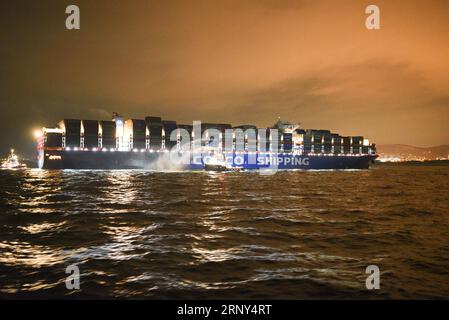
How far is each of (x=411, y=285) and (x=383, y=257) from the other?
6.78ft

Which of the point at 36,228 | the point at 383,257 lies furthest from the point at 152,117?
the point at 383,257

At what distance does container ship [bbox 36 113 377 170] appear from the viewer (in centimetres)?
7294

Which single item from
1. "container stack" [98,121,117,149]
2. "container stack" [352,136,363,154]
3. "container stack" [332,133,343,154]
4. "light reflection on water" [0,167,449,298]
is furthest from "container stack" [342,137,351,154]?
"light reflection on water" [0,167,449,298]

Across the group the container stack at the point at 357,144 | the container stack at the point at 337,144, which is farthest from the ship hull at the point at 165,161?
the container stack at the point at 357,144

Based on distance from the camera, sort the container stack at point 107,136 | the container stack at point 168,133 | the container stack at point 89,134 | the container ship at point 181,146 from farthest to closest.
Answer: the container stack at point 168,133
the container stack at point 107,136
the container stack at point 89,134
the container ship at point 181,146

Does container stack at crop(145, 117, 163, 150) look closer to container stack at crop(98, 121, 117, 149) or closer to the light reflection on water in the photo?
container stack at crop(98, 121, 117, 149)

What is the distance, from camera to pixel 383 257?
28.6 ft

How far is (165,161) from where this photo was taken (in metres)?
79.4

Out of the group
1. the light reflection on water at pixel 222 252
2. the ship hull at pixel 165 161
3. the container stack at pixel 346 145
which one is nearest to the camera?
the light reflection on water at pixel 222 252

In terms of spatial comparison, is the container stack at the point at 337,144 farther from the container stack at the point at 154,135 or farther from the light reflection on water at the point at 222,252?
the light reflection on water at the point at 222,252

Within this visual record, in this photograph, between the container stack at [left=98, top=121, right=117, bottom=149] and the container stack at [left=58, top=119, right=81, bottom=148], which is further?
the container stack at [left=98, top=121, right=117, bottom=149]

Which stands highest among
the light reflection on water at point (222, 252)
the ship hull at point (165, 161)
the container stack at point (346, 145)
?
the container stack at point (346, 145)

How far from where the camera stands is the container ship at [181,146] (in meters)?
72.9
